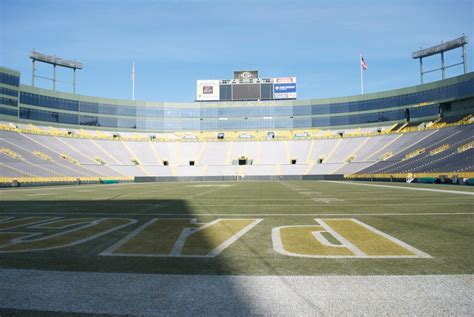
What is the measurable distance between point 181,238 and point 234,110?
3151 inches

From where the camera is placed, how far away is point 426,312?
3.55 m

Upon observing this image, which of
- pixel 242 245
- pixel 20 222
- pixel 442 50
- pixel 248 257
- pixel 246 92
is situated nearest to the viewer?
pixel 248 257

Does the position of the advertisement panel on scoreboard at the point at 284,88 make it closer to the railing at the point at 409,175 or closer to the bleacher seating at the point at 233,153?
the bleacher seating at the point at 233,153

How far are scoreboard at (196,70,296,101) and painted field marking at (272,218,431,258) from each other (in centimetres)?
7698

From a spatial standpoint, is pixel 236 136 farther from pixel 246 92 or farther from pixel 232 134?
pixel 246 92

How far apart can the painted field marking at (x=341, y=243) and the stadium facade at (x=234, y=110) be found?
6413cm

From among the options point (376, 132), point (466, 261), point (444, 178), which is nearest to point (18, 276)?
point (466, 261)

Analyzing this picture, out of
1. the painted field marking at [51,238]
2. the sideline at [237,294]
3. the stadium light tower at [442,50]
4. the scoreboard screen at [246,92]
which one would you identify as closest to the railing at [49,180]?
the scoreboard screen at [246,92]

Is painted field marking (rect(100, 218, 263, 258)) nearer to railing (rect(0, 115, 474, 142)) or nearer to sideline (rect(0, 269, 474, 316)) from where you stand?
sideline (rect(0, 269, 474, 316))

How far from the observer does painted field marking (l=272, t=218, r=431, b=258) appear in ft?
20.1

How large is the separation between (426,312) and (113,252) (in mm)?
5070

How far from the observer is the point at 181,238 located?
7.77 m

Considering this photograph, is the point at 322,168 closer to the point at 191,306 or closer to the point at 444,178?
the point at 444,178

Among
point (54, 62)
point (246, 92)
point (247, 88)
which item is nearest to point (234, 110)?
point (246, 92)
